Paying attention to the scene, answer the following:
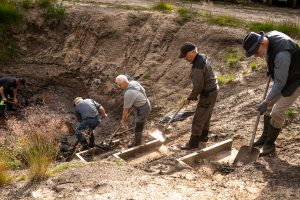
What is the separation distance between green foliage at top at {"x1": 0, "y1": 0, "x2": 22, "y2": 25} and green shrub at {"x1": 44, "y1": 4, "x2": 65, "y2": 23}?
936 millimetres

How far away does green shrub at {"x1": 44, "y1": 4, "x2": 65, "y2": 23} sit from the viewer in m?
13.8

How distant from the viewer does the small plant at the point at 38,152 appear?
6348 millimetres

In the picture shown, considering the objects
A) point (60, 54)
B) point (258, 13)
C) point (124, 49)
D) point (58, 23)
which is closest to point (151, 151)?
point (124, 49)

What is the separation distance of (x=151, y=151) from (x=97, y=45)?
19.1 ft

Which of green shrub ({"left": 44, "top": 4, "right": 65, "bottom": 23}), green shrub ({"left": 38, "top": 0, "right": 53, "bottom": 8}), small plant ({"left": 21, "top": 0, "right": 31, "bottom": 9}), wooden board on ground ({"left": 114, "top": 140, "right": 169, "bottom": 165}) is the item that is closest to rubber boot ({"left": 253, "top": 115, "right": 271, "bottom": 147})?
wooden board on ground ({"left": 114, "top": 140, "right": 169, "bottom": 165})

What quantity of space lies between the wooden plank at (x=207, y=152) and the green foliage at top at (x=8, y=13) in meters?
9.16

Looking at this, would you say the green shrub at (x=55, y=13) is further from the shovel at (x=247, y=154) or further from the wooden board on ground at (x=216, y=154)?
the shovel at (x=247, y=154)

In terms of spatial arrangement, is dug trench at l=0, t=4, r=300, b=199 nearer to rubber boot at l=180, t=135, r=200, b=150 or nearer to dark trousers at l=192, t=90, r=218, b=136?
rubber boot at l=180, t=135, r=200, b=150

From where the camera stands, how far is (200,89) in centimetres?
732

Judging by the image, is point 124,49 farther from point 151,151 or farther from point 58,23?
point 151,151

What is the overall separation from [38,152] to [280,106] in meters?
3.92

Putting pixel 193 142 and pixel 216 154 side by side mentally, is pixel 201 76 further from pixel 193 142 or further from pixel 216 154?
pixel 216 154

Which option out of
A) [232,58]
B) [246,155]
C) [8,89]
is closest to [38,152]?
[246,155]

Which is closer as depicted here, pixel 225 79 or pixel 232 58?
pixel 225 79
